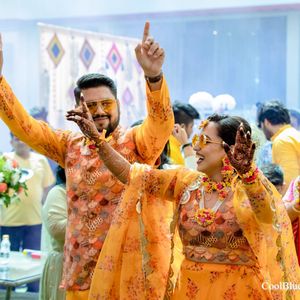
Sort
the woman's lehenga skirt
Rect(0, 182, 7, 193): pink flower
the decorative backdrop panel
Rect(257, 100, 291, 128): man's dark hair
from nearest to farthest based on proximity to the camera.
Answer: the woman's lehenga skirt → Rect(0, 182, 7, 193): pink flower → Rect(257, 100, 291, 128): man's dark hair → the decorative backdrop panel

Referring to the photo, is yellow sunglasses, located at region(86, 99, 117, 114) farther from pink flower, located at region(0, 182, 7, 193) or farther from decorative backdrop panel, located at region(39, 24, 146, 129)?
decorative backdrop panel, located at region(39, 24, 146, 129)

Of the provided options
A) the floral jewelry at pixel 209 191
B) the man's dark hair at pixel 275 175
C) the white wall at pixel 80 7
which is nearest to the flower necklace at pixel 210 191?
the floral jewelry at pixel 209 191

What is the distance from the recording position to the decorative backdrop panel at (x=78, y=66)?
6.78 meters

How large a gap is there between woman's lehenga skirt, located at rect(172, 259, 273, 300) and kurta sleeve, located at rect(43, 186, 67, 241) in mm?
1459

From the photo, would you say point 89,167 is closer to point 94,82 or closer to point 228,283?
point 94,82

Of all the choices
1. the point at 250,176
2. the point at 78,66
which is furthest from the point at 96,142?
the point at 78,66

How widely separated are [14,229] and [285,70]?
331 centimetres

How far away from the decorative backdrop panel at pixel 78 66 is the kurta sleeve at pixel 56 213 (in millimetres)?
2552

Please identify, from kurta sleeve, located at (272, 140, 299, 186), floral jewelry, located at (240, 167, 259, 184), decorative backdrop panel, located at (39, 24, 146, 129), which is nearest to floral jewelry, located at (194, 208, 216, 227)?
floral jewelry, located at (240, 167, 259, 184)

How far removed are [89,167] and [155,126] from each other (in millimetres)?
319

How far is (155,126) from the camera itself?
119 inches

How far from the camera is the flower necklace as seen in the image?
9.16 feet

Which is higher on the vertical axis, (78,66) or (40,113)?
(78,66)

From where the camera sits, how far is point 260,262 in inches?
110
